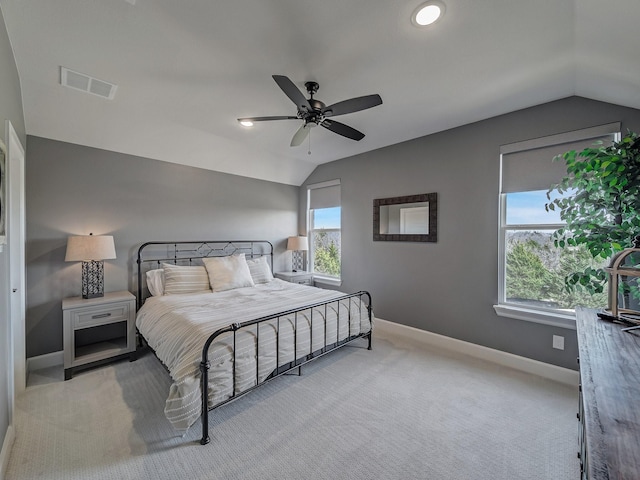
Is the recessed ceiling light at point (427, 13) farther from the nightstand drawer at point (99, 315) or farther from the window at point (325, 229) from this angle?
the nightstand drawer at point (99, 315)

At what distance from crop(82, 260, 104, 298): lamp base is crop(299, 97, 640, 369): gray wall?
11.6ft

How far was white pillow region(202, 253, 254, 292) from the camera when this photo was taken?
3658 mm

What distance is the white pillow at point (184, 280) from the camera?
3451mm

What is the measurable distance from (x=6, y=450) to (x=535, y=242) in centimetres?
464

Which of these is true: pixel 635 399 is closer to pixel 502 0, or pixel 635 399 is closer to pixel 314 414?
pixel 314 414

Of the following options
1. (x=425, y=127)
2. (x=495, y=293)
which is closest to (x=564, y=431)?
(x=495, y=293)

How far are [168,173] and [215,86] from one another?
1.89 metres

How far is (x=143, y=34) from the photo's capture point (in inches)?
74.9

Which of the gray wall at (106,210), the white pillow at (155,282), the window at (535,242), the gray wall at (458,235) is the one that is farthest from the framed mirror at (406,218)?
the white pillow at (155,282)

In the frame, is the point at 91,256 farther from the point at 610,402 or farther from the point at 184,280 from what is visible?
the point at 610,402

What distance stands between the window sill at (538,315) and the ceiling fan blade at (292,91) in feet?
9.64

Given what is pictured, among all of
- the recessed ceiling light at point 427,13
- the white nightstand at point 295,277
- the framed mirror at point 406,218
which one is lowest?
the white nightstand at point 295,277

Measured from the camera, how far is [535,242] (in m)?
2.94

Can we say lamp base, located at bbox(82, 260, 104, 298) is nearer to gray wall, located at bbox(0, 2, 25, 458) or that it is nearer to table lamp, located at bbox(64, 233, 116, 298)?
table lamp, located at bbox(64, 233, 116, 298)
